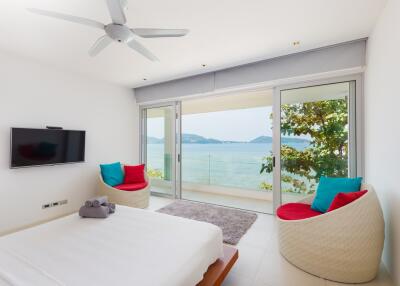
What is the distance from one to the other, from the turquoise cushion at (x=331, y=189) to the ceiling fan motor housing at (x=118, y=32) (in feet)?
8.78

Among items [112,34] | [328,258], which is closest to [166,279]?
[328,258]

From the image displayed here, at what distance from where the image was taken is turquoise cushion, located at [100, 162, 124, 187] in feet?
12.4

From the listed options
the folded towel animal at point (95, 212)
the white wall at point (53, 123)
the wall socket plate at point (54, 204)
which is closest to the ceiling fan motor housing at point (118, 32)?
the folded towel animal at point (95, 212)

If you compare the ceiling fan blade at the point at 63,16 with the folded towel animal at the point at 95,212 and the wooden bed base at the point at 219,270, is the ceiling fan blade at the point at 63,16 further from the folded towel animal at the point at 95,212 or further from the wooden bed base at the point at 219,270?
the wooden bed base at the point at 219,270

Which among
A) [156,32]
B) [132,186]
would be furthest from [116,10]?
[132,186]

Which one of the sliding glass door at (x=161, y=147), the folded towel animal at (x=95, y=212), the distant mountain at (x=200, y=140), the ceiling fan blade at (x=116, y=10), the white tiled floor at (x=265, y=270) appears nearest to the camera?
the ceiling fan blade at (x=116, y=10)

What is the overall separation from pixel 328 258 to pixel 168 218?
157cm

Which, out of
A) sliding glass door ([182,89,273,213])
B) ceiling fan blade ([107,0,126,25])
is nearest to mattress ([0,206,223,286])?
ceiling fan blade ([107,0,126,25])

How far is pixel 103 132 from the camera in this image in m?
4.21

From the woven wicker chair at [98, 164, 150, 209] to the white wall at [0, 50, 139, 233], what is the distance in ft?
1.62

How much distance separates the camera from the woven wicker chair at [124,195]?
3496mm

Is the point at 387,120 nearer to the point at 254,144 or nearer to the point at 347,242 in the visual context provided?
the point at 347,242

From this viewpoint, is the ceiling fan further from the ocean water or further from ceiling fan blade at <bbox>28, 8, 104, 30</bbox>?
the ocean water

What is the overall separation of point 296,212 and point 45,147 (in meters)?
3.82
